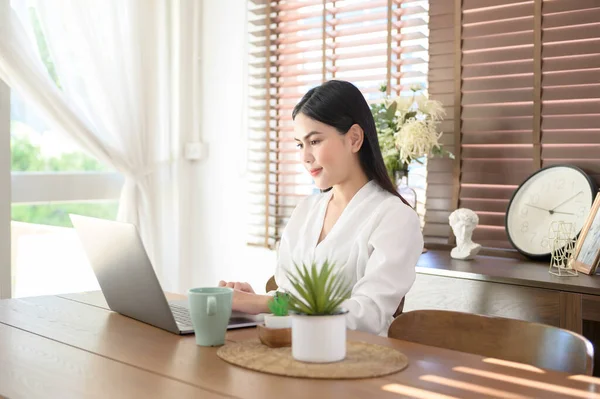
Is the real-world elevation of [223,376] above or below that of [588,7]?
below

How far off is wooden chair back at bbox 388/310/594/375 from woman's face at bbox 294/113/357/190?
542 millimetres

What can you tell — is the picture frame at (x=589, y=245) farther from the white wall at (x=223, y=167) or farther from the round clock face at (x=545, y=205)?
the white wall at (x=223, y=167)

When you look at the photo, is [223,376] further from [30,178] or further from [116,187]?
[116,187]

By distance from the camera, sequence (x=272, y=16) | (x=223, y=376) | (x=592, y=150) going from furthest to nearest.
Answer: (x=272, y=16), (x=592, y=150), (x=223, y=376)

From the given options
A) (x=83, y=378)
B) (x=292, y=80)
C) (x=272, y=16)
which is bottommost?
(x=83, y=378)

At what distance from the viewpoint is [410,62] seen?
130 inches

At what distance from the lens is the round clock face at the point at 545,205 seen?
275cm

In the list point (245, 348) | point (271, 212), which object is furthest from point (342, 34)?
point (245, 348)

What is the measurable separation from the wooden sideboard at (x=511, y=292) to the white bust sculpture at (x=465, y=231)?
0.13 ft

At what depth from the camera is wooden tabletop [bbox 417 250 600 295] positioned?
239 centimetres

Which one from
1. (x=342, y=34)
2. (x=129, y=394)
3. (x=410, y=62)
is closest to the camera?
(x=129, y=394)

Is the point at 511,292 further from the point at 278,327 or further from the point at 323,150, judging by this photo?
the point at 278,327

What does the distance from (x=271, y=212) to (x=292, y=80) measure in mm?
673

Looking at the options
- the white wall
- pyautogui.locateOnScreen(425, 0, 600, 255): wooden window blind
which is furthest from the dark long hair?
the white wall
